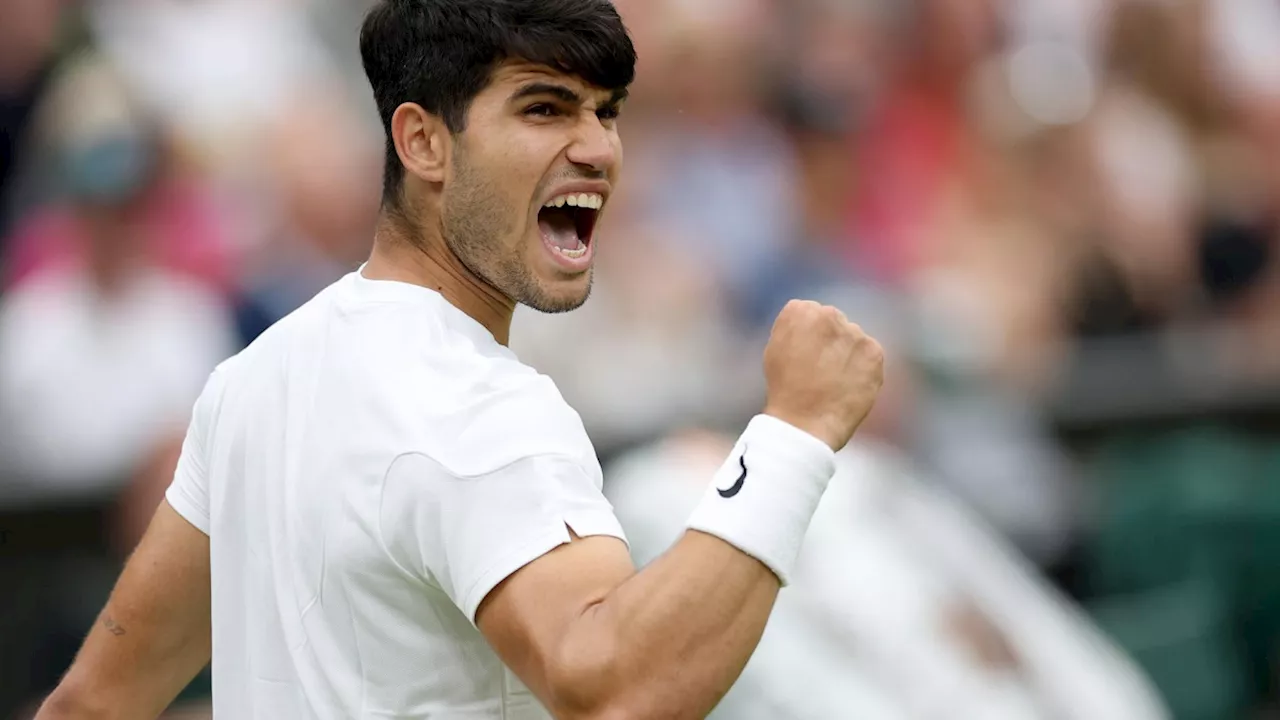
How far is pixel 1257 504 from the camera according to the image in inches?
224

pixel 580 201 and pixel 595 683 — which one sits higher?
pixel 580 201

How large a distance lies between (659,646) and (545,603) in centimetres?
14

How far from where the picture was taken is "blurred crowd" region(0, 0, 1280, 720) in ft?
15.1

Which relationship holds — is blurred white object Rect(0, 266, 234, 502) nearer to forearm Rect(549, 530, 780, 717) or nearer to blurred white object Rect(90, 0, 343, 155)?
blurred white object Rect(90, 0, 343, 155)

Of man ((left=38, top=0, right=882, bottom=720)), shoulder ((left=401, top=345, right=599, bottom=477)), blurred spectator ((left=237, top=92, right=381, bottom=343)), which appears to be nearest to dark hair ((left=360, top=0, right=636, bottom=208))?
man ((left=38, top=0, right=882, bottom=720))

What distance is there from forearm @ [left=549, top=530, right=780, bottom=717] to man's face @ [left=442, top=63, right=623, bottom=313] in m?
0.57

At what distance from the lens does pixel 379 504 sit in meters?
2.06

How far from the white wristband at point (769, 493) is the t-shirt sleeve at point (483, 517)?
12cm

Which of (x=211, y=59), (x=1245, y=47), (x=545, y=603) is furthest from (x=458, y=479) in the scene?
(x=1245, y=47)

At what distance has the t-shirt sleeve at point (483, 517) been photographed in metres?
1.96

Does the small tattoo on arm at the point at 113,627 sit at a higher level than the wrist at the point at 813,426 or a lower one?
lower

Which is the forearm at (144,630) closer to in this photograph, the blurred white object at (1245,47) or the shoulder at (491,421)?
the shoulder at (491,421)

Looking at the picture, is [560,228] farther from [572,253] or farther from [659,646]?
[659,646]

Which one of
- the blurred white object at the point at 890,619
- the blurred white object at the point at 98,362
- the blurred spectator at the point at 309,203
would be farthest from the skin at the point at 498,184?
the blurred spectator at the point at 309,203
